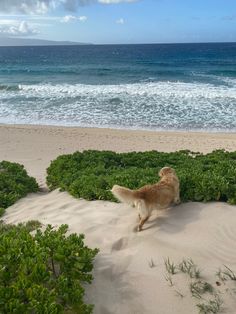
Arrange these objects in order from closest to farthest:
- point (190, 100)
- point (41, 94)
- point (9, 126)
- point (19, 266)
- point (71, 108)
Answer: point (19, 266)
point (9, 126)
point (71, 108)
point (190, 100)
point (41, 94)

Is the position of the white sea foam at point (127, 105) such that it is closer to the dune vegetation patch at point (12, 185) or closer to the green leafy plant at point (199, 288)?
the dune vegetation patch at point (12, 185)

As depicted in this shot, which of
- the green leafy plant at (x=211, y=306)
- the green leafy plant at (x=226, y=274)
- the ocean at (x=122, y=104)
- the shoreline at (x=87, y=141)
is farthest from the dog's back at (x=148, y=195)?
the ocean at (x=122, y=104)

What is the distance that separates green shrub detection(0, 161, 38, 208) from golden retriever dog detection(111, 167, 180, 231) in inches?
115

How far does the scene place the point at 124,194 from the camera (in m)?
4.97

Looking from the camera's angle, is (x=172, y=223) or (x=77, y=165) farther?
(x=77, y=165)

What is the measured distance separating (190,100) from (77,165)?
58.8 ft

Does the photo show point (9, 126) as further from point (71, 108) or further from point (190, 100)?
point (190, 100)

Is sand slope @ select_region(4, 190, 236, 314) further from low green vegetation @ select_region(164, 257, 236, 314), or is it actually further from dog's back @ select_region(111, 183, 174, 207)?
dog's back @ select_region(111, 183, 174, 207)

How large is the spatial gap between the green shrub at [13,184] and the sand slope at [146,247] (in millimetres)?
848

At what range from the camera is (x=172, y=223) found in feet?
17.3

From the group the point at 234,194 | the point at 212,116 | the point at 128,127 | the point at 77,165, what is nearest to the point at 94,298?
the point at 234,194

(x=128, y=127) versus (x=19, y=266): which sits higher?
(x=19, y=266)

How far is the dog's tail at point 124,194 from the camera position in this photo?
492 centimetres

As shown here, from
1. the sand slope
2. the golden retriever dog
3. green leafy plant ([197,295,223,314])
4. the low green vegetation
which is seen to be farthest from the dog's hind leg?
green leafy plant ([197,295,223,314])
